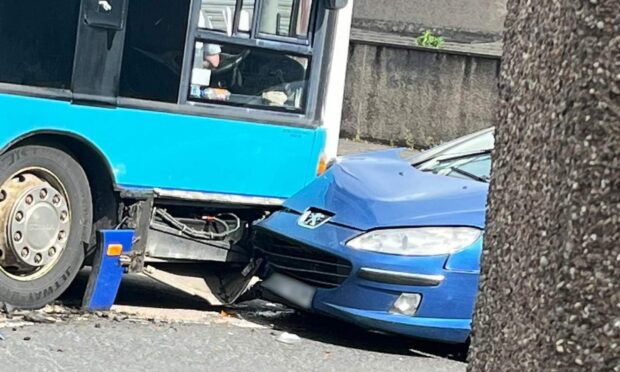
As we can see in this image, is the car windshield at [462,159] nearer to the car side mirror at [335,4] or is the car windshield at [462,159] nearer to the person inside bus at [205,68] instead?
the car side mirror at [335,4]

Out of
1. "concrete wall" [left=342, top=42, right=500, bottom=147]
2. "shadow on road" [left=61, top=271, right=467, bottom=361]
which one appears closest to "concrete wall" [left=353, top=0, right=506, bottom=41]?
"concrete wall" [left=342, top=42, right=500, bottom=147]

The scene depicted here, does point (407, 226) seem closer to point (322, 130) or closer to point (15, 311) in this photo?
point (322, 130)

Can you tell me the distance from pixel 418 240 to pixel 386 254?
209 millimetres

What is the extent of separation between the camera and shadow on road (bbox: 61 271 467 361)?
22.4 ft

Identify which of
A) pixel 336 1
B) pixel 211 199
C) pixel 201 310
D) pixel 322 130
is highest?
pixel 336 1

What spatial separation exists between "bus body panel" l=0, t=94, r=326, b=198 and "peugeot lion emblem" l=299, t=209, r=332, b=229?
1.66 feet

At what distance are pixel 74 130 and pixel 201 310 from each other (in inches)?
65.0

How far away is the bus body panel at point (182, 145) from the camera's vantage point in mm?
6320

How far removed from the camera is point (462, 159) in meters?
7.45

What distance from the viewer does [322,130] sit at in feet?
23.9

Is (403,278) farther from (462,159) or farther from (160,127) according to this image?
(160,127)

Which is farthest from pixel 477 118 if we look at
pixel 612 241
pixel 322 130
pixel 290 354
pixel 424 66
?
pixel 612 241

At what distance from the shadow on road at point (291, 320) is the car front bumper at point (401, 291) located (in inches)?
14.7

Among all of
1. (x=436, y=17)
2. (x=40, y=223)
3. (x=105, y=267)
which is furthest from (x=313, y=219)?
(x=436, y=17)
